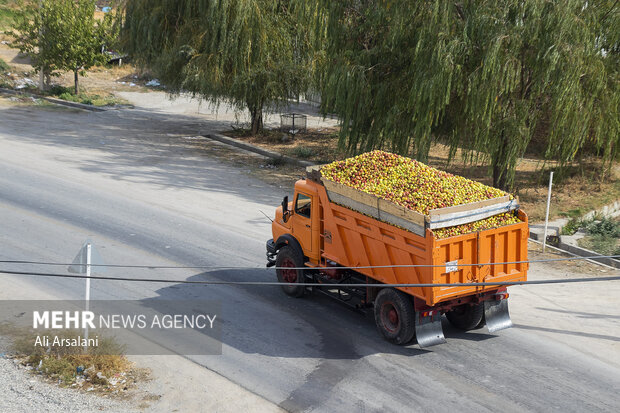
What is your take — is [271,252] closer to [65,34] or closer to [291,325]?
[291,325]

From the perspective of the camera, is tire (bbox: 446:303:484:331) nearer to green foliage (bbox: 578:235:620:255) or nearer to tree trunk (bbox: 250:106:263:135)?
green foliage (bbox: 578:235:620:255)

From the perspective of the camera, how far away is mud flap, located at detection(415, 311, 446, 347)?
10.9 meters

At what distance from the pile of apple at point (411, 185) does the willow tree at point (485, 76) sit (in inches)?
→ 253

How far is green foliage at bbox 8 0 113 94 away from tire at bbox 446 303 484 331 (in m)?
26.9

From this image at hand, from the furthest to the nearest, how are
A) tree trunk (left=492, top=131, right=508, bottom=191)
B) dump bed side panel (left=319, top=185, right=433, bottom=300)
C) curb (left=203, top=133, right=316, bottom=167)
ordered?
1. curb (left=203, top=133, right=316, bottom=167)
2. tree trunk (left=492, top=131, right=508, bottom=191)
3. dump bed side panel (left=319, top=185, right=433, bottom=300)

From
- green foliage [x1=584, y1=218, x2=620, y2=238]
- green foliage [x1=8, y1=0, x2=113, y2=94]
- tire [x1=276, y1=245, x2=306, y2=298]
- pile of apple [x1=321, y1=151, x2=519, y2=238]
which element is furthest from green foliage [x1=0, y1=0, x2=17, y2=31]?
pile of apple [x1=321, y1=151, x2=519, y2=238]

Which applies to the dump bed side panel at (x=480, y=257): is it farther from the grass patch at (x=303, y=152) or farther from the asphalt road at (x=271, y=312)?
the grass patch at (x=303, y=152)

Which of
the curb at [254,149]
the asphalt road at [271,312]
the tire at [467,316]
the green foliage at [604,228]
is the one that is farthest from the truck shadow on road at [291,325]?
the curb at [254,149]

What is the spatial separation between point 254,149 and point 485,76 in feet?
37.2

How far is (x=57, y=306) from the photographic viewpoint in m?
12.7

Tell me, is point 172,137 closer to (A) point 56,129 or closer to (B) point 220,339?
(A) point 56,129

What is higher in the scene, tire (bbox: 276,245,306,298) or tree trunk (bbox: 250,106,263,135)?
tree trunk (bbox: 250,106,263,135)

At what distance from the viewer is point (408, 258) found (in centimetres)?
1084

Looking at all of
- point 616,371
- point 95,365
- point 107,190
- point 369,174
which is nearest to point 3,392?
point 95,365
